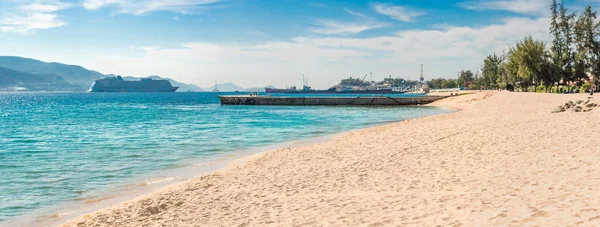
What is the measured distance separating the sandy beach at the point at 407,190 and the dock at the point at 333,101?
66.5 metres

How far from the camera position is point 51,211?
976 centimetres

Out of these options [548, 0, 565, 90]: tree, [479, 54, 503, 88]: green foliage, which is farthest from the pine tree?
[479, 54, 503, 88]: green foliage

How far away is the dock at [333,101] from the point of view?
8006 centimetres

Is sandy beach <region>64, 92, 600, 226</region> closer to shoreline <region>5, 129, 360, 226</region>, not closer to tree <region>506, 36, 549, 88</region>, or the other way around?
shoreline <region>5, 129, 360, 226</region>

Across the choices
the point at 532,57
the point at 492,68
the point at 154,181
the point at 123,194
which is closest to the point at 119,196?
the point at 123,194

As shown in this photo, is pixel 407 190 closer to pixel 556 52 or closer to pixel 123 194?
pixel 123 194

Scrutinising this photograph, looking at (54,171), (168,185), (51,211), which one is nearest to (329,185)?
(168,185)

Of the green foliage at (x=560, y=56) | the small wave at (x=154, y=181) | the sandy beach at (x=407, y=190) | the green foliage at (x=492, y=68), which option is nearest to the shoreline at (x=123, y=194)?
the small wave at (x=154, y=181)

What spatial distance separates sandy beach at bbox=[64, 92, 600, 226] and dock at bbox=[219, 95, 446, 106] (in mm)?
66500

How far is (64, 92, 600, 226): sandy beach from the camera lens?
6367 millimetres

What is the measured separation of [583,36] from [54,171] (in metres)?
69.8

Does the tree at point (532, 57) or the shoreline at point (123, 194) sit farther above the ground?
the tree at point (532, 57)

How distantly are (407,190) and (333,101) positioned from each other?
249ft

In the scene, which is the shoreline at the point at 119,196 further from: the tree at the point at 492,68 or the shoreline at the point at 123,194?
the tree at the point at 492,68
